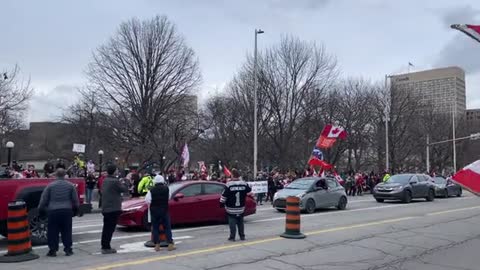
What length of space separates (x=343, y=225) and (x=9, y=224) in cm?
963

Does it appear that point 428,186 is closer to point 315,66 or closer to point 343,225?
point 343,225

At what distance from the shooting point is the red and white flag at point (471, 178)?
7.58 m

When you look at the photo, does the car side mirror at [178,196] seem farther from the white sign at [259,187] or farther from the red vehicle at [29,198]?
the white sign at [259,187]

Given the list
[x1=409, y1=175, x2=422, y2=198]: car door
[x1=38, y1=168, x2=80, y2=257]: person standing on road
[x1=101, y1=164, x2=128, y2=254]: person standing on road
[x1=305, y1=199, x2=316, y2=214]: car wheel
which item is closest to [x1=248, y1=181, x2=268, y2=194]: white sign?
[x1=305, y1=199, x2=316, y2=214]: car wheel

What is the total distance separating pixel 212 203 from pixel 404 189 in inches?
555

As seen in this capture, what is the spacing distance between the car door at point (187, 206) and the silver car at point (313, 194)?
5.50 meters

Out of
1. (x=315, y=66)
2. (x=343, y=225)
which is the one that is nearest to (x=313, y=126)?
(x=315, y=66)

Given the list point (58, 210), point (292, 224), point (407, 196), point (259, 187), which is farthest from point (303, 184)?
point (58, 210)

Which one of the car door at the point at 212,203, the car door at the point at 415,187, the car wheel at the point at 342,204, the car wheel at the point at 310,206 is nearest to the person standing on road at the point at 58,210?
the car door at the point at 212,203

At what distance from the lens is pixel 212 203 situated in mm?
15211

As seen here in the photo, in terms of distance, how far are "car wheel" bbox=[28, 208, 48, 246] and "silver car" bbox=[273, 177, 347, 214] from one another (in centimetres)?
1013

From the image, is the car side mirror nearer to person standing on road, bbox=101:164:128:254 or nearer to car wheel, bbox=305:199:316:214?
person standing on road, bbox=101:164:128:254

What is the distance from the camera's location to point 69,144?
243 ft

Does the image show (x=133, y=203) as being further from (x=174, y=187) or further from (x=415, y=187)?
(x=415, y=187)
